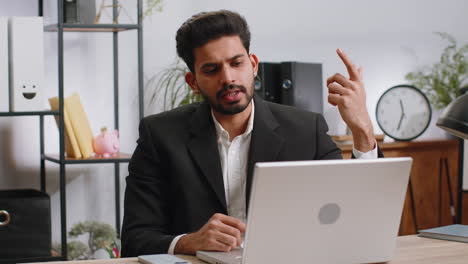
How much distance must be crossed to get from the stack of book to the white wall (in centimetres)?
28

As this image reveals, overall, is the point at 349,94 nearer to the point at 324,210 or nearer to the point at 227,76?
the point at 227,76

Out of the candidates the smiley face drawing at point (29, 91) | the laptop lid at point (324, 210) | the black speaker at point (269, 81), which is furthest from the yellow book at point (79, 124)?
the laptop lid at point (324, 210)

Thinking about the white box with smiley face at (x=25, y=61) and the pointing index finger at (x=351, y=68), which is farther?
the white box with smiley face at (x=25, y=61)

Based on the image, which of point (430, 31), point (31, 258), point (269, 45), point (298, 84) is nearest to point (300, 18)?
point (269, 45)

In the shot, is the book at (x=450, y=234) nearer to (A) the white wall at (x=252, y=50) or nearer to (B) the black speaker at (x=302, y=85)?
(B) the black speaker at (x=302, y=85)

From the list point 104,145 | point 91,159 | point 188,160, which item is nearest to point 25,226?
point 91,159

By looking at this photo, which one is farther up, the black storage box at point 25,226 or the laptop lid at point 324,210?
the laptop lid at point 324,210

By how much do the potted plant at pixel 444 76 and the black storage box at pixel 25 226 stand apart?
2400mm

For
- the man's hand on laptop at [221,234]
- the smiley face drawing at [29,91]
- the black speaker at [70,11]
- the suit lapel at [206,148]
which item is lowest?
the man's hand on laptop at [221,234]

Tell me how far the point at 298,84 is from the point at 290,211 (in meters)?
2.34

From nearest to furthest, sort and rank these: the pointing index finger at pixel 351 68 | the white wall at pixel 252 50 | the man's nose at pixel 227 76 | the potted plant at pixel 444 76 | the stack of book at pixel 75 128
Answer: the pointing index finger at pixel 351 68
the man's nose at pixel 227 76
the stack of book at pixel 75 128
the white wall at pixel 252 50
the potted plant at pixel 444 76

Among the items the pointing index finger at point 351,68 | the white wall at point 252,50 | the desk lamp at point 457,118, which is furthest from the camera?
the white wall at point 252,50

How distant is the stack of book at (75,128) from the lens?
3074 mm

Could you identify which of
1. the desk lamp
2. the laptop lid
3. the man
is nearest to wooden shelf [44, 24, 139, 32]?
the man
